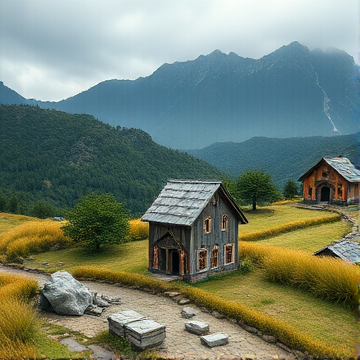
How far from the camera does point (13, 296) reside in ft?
50.3

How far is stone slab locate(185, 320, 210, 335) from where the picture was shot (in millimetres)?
13070

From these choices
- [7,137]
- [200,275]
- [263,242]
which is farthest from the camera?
[7,137]

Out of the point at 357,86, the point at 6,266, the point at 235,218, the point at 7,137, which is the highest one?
the point at 7,137

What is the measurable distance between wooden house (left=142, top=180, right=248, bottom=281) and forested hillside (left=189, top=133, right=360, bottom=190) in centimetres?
8088

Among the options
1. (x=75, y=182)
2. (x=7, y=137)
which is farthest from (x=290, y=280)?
(x=7, y=137)

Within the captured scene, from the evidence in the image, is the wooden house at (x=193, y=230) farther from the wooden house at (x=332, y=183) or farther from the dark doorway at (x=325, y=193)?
the dark doorway at (x=325, y=193)

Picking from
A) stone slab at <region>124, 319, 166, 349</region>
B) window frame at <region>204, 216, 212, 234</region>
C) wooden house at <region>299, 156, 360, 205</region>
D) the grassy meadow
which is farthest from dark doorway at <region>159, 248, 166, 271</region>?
wooden house at <region>299, 156, 360, 205</region>

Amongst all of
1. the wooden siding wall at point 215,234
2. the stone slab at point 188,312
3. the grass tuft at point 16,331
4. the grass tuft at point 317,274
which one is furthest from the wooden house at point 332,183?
the grass tuft at point 16,331

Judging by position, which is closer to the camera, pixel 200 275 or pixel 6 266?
pixel 200 275

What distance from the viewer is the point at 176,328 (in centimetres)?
1377

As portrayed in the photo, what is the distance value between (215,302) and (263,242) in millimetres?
13193

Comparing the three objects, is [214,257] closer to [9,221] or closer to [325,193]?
[325,193]

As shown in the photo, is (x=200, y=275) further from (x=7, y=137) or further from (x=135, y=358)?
(x=7, y=137)

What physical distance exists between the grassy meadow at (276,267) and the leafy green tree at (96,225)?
3.45 ft
